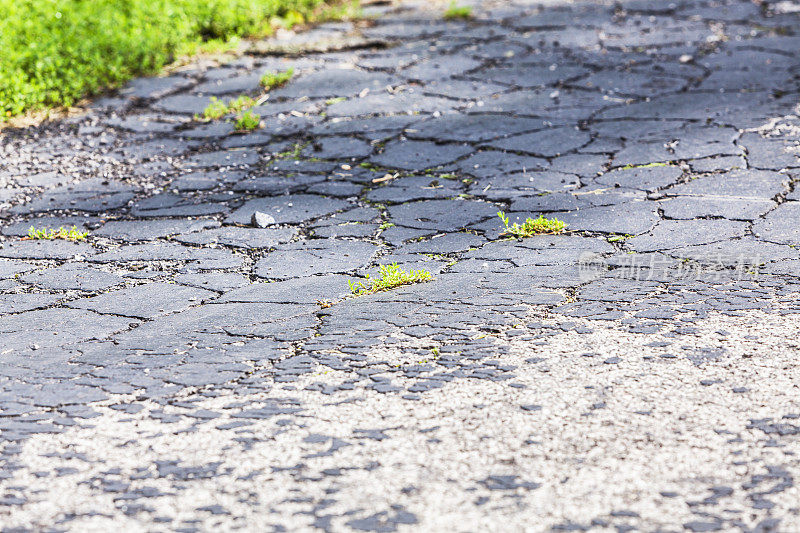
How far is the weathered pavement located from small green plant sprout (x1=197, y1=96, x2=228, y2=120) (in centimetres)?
12

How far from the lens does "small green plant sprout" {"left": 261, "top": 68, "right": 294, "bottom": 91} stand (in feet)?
18.0

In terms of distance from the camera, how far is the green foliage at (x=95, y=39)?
16.9 feet

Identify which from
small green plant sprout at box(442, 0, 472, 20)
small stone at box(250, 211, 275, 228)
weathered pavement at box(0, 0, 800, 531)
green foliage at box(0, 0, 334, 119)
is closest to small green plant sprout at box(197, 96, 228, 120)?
weathered pavement at box(0, 0, 800, 531)

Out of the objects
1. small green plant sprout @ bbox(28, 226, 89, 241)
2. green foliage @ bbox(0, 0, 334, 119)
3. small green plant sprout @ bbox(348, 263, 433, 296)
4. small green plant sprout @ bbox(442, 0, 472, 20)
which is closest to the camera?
small green plant sprout @ bbox(348, 263, 433, 296)

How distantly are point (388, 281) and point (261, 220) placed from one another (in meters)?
0.87

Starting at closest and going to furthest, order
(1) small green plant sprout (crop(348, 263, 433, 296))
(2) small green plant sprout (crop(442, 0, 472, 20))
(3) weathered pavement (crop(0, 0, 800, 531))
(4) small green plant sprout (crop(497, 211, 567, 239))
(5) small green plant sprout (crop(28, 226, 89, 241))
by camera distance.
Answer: (3) weathered pavement (crop(0, 0, 800, 531))
(1) small green plant sprout (crop(348, 263, 433, 296))
(4) small green plant sprout (crop(497, 211, 567, 239))
(5) small green plant sprout (crop(28, 226, 89, 241))
(2) small green plant sprout (crop(442, 0, 472, 20))

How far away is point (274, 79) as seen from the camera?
551cm

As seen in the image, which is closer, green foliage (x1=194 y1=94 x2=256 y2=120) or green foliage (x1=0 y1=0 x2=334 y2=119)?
green foliage (x1=194 y1=94 x2=256 y2=120)

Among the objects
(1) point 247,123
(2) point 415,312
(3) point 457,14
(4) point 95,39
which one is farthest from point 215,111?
(3) point 457,14

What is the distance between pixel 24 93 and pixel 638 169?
3328 mm

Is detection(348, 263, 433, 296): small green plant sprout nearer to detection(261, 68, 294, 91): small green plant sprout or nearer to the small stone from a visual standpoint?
the small stone

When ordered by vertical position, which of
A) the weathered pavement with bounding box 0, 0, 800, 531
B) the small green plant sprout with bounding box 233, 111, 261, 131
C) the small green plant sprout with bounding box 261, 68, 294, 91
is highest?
the small green plant sprout with bounding box 261, 68, 294, 91

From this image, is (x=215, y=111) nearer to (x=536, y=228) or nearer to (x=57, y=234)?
(x=57, y=234)

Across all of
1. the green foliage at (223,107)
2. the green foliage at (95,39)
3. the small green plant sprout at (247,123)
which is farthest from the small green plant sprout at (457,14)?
the small green plant sprout at (247,123)
